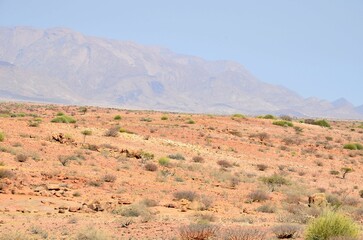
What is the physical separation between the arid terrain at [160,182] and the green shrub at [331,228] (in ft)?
3.62

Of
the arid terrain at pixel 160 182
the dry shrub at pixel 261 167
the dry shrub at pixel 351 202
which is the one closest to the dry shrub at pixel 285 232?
the arid terrain at pixel 160 182

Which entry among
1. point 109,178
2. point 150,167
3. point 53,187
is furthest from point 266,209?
point 150,167

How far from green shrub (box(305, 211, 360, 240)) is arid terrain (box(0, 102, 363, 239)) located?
110 cm

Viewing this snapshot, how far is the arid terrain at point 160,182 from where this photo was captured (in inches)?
599

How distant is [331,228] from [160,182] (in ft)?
45.2

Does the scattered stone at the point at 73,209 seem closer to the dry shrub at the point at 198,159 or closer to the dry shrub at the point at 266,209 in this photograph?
the dry shrub at the point at 266,209

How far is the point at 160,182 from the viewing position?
25.5 metres

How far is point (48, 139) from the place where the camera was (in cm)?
3306

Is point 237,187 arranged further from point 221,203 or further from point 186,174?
point 221,203

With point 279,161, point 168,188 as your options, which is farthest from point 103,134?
point 168,188

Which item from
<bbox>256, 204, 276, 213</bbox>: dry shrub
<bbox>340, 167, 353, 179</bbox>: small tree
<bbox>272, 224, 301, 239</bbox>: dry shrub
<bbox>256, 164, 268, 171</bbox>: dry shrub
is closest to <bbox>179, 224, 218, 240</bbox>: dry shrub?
<bbox>272, 224, 301, 239</bbox>: dry shrub

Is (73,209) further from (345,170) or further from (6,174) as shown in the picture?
(345,170)

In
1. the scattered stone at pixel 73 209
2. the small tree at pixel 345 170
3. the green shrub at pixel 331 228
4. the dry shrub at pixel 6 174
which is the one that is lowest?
the small tree at pixel 345 170

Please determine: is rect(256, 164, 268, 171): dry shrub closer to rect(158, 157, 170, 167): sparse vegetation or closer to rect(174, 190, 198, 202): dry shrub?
rect(158, 157, 170, 167): sparse vegetation
